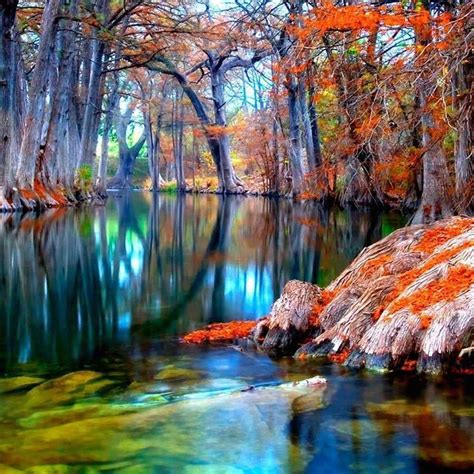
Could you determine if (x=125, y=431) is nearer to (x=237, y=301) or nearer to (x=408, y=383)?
(x=408, y=383)

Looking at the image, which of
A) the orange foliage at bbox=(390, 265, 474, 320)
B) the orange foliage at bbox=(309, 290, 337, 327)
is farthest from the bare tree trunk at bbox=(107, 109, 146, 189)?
the orange foliage at bbox=(390, 265, 474, 320)

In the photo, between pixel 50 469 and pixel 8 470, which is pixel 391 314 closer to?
pixel 50 469

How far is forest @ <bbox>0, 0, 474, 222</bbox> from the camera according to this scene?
26.3 feet

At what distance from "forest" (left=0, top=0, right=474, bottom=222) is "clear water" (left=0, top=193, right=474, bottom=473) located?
327 cm

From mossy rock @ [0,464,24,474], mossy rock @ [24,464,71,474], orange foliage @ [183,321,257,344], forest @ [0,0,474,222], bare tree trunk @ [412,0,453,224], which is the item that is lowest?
mossy rock @ [24,464,71,474]

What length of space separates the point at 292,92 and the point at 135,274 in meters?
17.6

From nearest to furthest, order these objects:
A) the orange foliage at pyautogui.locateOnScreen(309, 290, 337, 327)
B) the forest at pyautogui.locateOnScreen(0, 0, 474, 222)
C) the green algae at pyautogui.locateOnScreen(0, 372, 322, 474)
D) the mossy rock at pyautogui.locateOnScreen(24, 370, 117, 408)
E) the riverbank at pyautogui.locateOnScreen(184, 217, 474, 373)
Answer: the green algae at pyautogui.locateOnScreen(0, 372, 322, 474) < the mossy rock at pyautogui.locateOnScreen(24, 370, 117, 408) < the riverbank at pyautogui.locateOnScreen(184, 217, 474, 373) < the orange foliage at pyautogui.locateOnScreen(309, 290, 337, 327) < the forest at pyautogui.locateOnScreen(0, 0, 474, 222)

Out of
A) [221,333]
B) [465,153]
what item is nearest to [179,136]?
[465,153]

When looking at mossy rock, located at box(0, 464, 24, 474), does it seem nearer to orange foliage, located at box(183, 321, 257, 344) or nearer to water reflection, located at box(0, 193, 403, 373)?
water reflection, located at box(0, 193, 403, 373)

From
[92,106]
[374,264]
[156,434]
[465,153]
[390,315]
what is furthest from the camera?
[92,106]

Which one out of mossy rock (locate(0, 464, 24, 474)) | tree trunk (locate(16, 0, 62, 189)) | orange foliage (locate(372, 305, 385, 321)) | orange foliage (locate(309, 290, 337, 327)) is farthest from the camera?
tree trunk (locate(16, 0, 62, 189))

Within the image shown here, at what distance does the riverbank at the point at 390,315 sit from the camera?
420 centimetres

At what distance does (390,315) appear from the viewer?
4465mm

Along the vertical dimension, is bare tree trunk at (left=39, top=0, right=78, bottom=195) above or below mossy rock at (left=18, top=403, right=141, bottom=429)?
above
